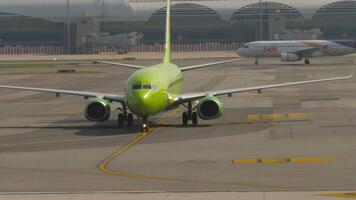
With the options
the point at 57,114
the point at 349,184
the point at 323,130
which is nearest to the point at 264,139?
the point at 323,130

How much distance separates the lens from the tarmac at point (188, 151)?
92.7 ft

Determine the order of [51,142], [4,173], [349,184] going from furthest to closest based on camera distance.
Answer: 1. [51,142]
2. [4,173]
3. [349,184]

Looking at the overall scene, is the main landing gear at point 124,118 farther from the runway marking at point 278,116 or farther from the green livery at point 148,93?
the runway marking at point 278,116

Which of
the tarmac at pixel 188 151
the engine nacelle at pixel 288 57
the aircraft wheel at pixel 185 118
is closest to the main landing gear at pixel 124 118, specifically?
the tarmac at pixel 188 151

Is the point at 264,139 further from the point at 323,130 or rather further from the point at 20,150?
the point at 20,150

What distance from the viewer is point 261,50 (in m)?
132

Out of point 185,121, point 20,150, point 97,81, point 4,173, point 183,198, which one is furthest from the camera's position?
Result: point 97,81

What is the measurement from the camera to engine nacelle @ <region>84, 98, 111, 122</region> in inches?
1818

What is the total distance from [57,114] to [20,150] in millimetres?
17405

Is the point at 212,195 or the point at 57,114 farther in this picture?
the point at 57,114

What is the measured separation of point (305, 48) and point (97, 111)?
87.5m

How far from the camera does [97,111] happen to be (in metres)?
46.3

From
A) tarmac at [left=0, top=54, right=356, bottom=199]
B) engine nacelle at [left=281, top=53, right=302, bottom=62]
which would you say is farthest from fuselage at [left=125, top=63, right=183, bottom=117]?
engine nacelle at [left=281, top=53, right=302, bottom=62]

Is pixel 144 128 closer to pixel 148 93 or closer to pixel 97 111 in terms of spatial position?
pixel 148 93
